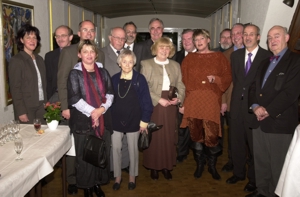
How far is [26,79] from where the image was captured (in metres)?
3.37

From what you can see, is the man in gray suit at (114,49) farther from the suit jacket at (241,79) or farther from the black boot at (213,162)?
the suit jacket at (241,79)

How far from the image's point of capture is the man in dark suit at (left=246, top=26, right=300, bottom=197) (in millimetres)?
2889

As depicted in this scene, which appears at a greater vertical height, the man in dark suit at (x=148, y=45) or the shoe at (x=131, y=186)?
the man in dark suit at (x=148, y=45)

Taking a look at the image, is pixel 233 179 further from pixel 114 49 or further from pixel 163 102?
pixel 114 49

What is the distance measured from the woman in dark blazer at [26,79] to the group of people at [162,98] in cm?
1

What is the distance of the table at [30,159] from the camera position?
74.8 inches

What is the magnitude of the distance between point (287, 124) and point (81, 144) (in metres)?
2.07

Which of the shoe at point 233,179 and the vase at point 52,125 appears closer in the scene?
the vase at point 52,125

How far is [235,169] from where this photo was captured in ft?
12.3

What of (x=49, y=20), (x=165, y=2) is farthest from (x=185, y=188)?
(x=165, y=2)

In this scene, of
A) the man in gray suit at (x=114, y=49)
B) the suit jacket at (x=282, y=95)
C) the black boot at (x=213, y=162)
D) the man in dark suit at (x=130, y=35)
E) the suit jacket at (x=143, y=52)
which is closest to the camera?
the suit jacket at (x=282, y=95)

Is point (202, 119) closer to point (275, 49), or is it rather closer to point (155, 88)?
point (155, 88)

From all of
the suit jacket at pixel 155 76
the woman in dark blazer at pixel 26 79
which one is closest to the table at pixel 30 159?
the woman in dark blazer at pixel 26 79

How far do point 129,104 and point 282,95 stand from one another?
5.15ft
